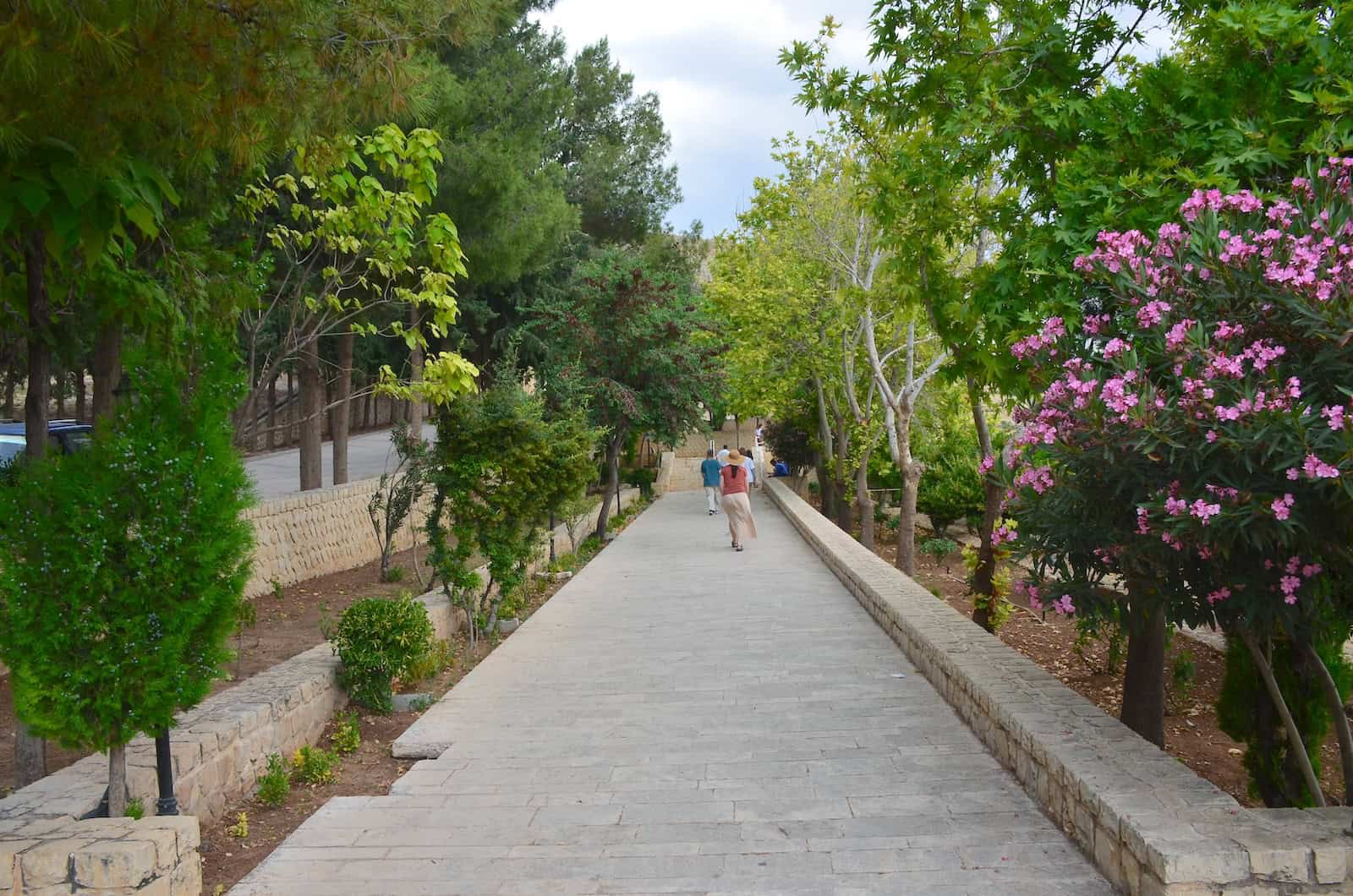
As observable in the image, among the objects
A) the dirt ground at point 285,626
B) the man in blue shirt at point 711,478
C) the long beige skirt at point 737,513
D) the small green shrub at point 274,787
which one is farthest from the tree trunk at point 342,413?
the small green shrub at point 274,787

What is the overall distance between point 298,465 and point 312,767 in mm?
27153

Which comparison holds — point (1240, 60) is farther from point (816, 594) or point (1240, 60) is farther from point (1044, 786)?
point (816, 594)

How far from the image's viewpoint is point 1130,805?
3986 millimetres

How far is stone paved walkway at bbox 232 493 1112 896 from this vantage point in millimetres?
4227

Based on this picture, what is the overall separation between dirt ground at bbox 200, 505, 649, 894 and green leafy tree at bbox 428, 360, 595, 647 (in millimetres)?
1787

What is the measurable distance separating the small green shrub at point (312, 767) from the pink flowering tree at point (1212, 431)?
407 centimetres

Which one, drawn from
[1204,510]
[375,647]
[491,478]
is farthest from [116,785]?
[491,478]

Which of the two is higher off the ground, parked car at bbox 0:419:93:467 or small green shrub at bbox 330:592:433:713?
parked car at bbox 0:419:93:467

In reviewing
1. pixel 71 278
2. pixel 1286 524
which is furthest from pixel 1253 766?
pixel 71 278

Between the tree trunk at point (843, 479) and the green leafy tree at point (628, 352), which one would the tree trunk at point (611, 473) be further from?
the tree trunk at point (843, 479)

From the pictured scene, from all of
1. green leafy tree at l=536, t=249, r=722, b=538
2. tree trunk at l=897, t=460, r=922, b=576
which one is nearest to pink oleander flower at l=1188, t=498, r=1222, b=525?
tree trunk at l=897, t=460, r=922, b=576

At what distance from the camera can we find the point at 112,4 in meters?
4.09

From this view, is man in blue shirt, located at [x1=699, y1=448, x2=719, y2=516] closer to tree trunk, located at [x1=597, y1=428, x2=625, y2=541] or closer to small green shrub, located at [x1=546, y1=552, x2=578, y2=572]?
tree trunk, located at [x1=597, y1=428, x2=625, y2=541]

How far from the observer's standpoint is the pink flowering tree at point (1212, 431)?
3.59m
